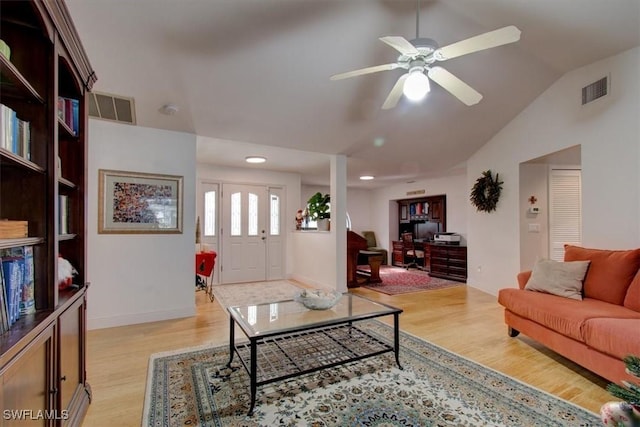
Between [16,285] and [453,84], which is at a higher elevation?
[453,84]

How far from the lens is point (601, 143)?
321cm

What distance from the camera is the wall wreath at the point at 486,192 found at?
484 cm

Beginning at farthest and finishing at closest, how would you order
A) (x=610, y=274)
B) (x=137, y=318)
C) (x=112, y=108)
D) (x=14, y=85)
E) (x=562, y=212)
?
(x=562, y=212) < (x=137, y=318) < (x=112, y=108) < (x=610, y=274) < (x=14, y=85)

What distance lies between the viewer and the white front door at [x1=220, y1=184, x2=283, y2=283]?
19.7 feet

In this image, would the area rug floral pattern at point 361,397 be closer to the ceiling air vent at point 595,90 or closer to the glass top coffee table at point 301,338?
the glass top coffee table at point 301,338

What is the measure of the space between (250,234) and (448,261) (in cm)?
400

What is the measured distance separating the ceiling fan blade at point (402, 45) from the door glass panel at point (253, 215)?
4.69 m

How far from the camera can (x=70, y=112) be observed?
6.09 ft

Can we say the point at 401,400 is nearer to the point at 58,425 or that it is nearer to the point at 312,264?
the point at 58,425

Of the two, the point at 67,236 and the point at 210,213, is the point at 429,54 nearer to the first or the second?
the point at 67,236

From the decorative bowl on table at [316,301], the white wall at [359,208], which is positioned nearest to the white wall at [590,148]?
the decorative bowl on table at [316,301]

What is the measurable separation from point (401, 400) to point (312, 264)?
372 cm

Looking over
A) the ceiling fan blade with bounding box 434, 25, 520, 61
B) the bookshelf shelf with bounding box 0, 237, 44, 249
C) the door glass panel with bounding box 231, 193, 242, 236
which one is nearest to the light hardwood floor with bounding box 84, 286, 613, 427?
the bookshelf shelf with bounding box 0, 237, 44, 249

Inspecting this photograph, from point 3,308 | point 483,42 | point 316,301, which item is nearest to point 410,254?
point 316,301
